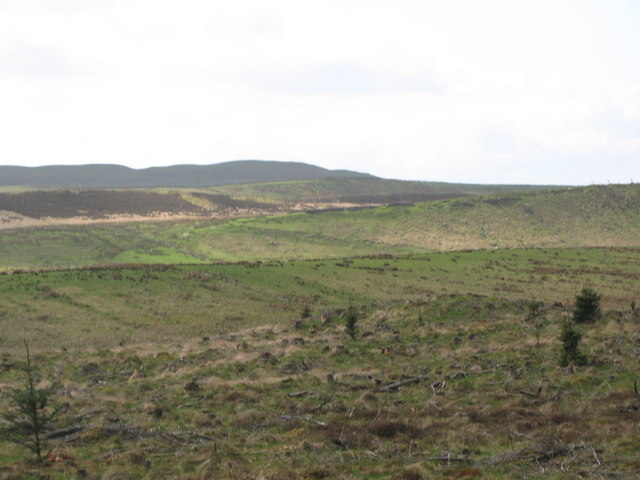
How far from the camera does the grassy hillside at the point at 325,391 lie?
14383 millimetres

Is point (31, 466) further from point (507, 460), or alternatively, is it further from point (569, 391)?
point (569, 391)

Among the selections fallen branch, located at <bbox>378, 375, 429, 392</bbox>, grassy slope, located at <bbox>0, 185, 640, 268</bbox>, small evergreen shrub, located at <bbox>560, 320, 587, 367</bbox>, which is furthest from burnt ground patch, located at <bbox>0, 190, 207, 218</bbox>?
small evergreen shrub, located at <bbox>560, 320, 587, 367</bbox>

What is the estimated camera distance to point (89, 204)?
169875mm

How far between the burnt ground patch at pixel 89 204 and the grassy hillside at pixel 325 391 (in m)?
107

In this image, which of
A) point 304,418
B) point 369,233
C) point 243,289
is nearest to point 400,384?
point 304,418

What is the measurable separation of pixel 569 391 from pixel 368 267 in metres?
56.1

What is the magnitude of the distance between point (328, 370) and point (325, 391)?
416 centimetres

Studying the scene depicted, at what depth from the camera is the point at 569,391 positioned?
19.9m

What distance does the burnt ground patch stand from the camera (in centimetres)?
15325

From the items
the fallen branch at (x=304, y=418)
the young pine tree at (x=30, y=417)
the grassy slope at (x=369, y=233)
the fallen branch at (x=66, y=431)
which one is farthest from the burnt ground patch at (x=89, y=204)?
the fallen branch at (x=304, y=418)

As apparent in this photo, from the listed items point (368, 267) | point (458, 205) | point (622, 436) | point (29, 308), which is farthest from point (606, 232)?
point (622, 436)

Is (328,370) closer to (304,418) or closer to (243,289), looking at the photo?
(304,418)

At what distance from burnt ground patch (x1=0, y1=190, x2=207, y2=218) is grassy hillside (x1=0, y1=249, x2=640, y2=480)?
10739 cm

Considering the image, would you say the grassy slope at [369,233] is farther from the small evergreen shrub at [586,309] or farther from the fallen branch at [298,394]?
the fallen branch at [298,394]
